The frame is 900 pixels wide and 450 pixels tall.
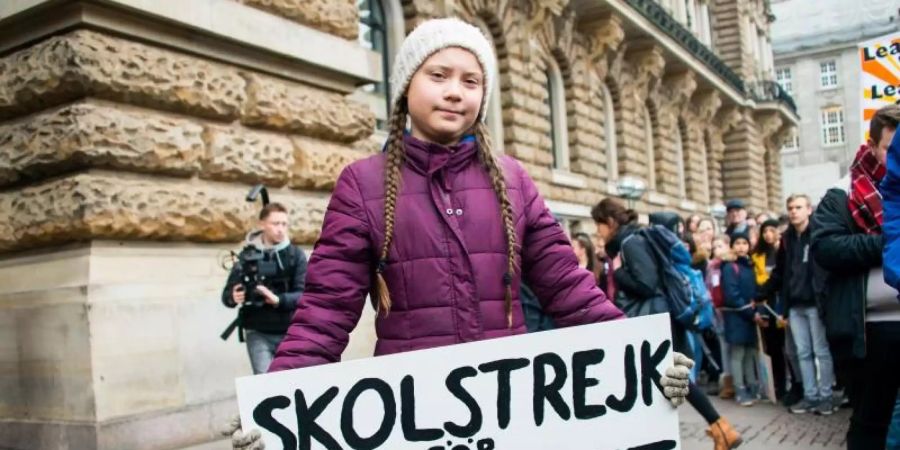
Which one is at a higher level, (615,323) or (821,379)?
(615,323)

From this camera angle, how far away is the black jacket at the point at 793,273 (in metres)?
6.87

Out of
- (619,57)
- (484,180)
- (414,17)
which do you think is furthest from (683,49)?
(484,180)

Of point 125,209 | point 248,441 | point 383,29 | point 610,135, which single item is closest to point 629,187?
point 610,135

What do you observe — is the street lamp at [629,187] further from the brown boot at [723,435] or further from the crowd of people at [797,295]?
the brown boot at [723,435]

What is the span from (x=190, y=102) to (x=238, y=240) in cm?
103

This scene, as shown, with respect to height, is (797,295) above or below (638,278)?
below

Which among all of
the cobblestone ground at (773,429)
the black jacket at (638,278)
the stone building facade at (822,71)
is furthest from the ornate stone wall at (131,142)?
the stone building facade at (822,71)

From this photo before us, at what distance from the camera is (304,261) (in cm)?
538

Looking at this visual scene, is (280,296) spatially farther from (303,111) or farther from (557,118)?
(557,118)

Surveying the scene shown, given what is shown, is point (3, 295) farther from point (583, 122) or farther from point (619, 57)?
point (619, 57)

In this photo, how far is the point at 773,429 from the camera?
21.2ft

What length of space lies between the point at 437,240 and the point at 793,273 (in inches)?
221

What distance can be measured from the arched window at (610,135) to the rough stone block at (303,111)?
12641 millimetres

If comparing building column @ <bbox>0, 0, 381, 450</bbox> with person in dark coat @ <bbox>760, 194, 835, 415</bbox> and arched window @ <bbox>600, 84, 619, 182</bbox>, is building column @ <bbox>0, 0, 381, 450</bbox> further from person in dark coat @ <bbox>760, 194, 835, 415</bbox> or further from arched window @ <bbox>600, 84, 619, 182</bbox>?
arched window @ <bbox>600, 84, 619, 182</bbox>
